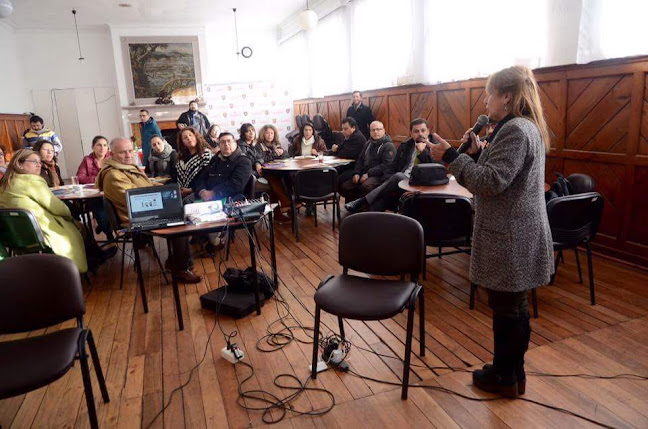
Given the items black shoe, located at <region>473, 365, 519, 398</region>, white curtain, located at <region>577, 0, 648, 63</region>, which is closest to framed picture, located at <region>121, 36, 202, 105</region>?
white curtain, located at <region>577, 0, 648, 63</region>

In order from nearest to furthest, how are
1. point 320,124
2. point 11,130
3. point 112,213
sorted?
→ 1. point 112,213
2. point 11,130
3. point 320,124

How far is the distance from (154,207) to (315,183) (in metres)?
2.25

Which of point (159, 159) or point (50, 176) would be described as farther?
point (159, 159)

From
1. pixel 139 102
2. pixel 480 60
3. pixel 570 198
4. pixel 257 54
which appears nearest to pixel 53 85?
pixel 139 102

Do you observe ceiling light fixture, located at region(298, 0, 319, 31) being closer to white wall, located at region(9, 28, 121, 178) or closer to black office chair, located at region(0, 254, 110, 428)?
white wall, located at region(9, 28, 121, 178)

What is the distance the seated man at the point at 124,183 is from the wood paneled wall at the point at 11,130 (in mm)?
5935

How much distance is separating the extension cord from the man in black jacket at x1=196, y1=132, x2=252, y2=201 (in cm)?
211

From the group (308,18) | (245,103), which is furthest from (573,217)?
(245,103)

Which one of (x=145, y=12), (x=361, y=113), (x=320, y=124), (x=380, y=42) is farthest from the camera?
(x=145, y=12)

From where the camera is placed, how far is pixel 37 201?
3.46 m

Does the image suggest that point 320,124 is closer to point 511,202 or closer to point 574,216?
point 574,216

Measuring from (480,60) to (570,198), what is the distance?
9.25ft

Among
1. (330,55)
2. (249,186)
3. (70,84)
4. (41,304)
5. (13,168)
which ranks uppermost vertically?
(330,55)

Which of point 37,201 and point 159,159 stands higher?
point 159,159
